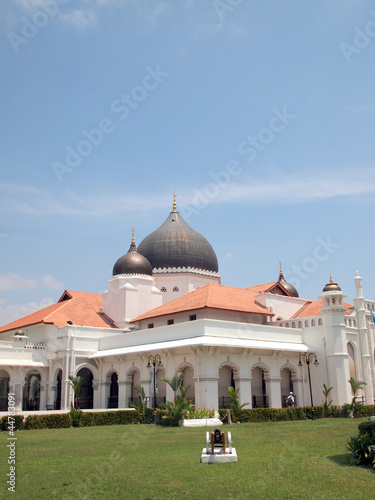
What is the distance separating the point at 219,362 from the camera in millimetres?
26922

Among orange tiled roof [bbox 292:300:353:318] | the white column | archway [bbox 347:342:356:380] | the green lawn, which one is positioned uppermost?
orange tiled roof [bbox 292:300:353:318]

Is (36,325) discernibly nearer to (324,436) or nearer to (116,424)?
(116,424)

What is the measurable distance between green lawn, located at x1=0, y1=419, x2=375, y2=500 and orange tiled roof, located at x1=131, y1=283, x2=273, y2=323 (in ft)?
45.1

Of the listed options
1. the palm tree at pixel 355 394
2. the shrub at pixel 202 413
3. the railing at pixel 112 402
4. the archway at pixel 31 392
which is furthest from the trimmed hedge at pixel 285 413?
the archway at pixel 31 392

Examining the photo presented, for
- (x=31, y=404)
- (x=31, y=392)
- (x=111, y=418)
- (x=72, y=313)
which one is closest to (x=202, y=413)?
(x=111, y=418)

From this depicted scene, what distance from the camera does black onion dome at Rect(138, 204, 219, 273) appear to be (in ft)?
135

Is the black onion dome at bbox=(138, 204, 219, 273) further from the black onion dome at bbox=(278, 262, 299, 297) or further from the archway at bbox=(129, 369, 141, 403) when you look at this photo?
the archway at bbox=(129, 369, 141, 403)

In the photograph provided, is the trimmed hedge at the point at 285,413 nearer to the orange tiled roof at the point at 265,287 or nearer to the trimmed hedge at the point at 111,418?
the trimmed hedge at the point at 111,418

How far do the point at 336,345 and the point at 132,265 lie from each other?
15.8 metres

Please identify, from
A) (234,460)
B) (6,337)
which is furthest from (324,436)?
(6,337)

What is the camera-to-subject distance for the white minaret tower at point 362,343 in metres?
31.4

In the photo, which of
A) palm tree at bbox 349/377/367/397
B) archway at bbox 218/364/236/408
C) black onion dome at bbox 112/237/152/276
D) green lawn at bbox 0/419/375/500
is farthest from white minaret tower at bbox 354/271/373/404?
green lawn at bbox 0/419/375/500

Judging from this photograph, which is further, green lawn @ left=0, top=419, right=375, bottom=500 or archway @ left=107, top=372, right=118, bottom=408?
archway @ left=107, top=372, right=118, bottom=408

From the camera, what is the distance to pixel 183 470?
10570mm
